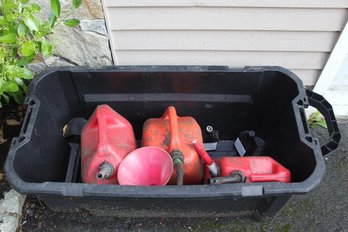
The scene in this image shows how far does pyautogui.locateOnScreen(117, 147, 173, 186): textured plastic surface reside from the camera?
131 centimetres

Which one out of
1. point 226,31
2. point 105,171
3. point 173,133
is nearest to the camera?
point 105,171

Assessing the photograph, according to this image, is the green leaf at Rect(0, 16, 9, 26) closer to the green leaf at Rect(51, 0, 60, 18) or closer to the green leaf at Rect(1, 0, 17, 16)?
the green leaf at Rect(1, 0, 17, 16)

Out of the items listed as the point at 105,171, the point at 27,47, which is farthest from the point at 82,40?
the point at 105,171

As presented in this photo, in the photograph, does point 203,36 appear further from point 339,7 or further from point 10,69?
point 10,69

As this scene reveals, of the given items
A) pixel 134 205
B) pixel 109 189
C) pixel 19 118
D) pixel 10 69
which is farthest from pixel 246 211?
pixel 19 118

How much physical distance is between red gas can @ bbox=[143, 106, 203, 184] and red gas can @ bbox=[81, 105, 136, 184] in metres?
0.10

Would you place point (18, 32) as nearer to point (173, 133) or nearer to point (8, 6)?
point (8, 6)

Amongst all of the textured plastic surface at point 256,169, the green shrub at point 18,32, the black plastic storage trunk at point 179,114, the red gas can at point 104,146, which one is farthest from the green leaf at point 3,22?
the textured plastic surface at point 256,169

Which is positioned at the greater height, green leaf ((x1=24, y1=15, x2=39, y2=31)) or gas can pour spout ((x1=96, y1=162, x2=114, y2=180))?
green leaf ((x1=24, y1=15, x2=39, y2=31))

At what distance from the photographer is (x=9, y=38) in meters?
1.10

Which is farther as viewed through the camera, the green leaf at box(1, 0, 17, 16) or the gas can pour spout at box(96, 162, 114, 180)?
the gas can pour spout at box(96, 162, 114, 180)

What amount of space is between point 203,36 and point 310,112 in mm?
799

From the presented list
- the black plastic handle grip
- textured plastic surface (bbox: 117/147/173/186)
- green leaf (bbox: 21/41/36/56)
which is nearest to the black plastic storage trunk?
the black plastic handle grip

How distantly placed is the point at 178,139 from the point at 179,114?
0.32 metres
